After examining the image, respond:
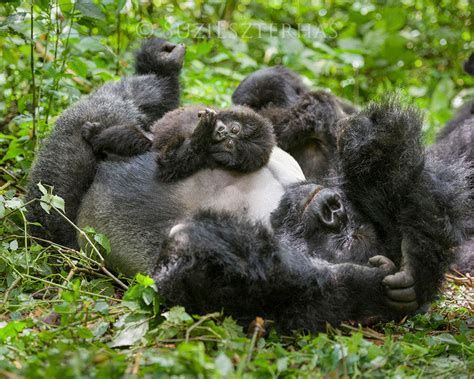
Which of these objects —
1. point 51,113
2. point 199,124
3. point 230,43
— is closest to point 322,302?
point 199,124

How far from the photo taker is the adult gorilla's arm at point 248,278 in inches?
85.7

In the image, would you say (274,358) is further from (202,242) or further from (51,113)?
(51,113)

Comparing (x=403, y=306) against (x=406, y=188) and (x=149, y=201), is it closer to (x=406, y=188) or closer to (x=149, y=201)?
(x=406, y=188)

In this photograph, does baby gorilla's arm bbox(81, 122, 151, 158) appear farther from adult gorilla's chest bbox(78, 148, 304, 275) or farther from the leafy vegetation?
the leafy vegetation

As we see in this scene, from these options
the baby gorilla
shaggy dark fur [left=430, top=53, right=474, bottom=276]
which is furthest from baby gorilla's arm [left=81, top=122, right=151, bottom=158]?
shaggy dark fur [left=430, top=53, right=474, bottom=276]

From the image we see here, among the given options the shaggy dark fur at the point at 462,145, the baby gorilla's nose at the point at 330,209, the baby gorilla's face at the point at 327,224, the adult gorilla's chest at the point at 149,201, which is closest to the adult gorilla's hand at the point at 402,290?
the baby gorilla's face at the point at 327,224

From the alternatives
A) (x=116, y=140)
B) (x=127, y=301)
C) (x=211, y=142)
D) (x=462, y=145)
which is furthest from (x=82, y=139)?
(x=462, y=145)

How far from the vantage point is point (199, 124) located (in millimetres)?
2818

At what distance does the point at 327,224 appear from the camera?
2.71m

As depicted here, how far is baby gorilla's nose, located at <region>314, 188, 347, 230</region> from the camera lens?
2.72 metres

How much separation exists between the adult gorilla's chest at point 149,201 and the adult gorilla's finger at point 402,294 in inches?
23.6

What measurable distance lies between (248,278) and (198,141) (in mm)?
827

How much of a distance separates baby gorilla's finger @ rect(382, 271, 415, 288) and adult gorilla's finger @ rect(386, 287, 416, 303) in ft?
0.06

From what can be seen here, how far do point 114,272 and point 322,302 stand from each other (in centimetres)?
102
